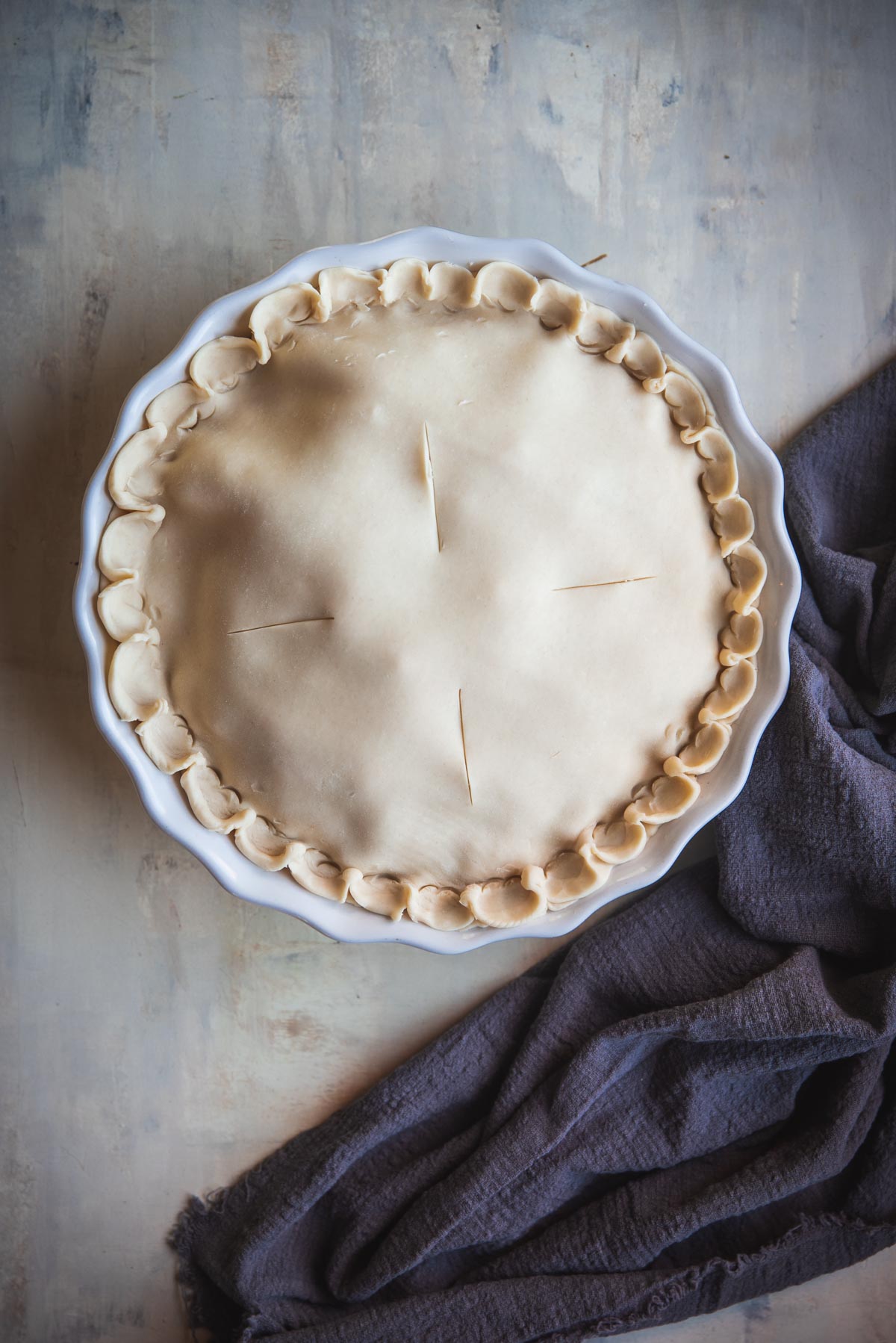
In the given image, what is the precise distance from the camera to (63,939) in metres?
1.38

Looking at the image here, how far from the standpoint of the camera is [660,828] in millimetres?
1171

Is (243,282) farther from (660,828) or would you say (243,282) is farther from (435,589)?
(660,828)

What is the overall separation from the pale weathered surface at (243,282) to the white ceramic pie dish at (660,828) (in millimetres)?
271

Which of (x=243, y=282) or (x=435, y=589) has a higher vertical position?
(x=243, y=282)

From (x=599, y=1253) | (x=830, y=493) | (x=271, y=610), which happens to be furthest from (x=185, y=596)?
(x=599, y=1253)

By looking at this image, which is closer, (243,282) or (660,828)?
(660,828)

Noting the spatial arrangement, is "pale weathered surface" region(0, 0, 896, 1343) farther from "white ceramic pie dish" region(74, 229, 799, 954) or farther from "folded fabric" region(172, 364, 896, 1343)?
"white ceramic pie dish" region(74, 229, 799, 954)

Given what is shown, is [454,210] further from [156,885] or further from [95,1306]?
[95,1306]

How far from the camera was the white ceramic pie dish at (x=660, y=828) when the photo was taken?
3.60 ft

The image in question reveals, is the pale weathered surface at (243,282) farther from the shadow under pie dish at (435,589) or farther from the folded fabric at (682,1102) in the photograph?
the shadow under pie dish at (435,589)

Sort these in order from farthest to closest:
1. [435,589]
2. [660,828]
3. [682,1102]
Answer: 1. [682,1102]
2. [660,828]
3. [435,589]

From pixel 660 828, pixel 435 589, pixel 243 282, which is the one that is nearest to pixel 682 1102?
pixel 660 828

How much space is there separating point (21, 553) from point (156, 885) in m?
0.51

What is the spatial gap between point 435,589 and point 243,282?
599 mm
